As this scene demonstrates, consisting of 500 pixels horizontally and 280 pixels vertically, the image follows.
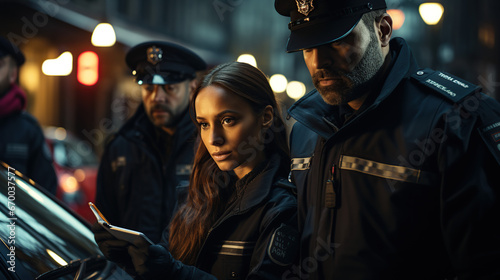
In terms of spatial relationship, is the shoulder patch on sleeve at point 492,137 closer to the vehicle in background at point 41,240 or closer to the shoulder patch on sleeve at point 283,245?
the shoulder patch on sleeve at point 283,245

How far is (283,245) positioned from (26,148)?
290 centimetres

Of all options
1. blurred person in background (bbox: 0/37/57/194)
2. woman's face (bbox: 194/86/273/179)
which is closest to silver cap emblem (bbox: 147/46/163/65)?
blurred person in background (bbox: 0/37/57/194)

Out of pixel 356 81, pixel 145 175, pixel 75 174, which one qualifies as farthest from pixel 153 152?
pixel 75 174

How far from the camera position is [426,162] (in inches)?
73.7

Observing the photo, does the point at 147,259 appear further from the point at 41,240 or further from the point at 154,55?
the point at 154,55

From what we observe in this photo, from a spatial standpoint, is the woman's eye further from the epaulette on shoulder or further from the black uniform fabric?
the black uniform fabric

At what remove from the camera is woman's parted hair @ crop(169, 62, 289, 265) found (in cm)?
253

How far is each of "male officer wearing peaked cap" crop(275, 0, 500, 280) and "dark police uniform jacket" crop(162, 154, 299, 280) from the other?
94 mm

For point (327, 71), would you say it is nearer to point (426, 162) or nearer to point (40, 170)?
point (426, 162)

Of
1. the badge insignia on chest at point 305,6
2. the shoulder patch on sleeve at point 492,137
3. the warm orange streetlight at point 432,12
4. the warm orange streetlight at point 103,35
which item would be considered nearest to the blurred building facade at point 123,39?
the warm orange streetlight at point 432,12

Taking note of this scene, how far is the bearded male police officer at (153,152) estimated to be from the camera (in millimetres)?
3947

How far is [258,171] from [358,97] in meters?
0.65

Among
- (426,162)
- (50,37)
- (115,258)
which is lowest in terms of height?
(115,258)

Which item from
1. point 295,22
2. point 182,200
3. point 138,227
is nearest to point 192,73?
point 138,227
